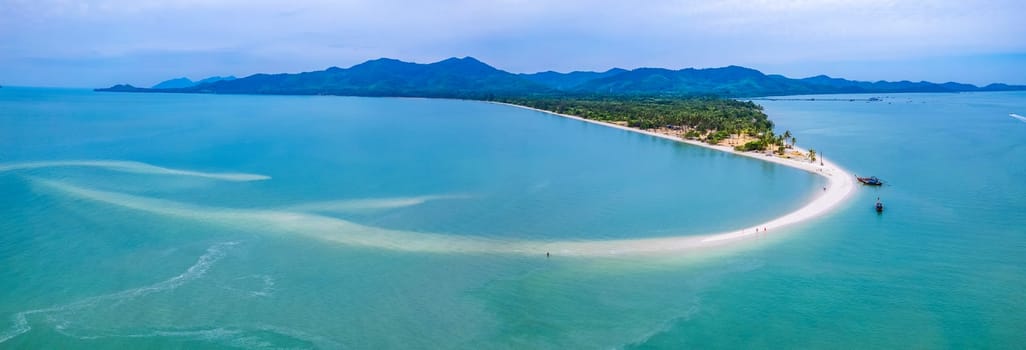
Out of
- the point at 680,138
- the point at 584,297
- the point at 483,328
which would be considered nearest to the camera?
the point at 483,328

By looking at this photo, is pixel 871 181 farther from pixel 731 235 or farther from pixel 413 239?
pixel 413 239

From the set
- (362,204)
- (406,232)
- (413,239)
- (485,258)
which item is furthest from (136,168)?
(485,258)

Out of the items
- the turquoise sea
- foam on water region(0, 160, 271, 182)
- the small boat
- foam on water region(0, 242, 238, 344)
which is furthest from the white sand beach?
foam on water region(0, 160, 271, 182)

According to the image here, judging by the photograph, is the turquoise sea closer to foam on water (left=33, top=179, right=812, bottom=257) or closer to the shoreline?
foam on water (left=33, top=179, right=812, bottom=257)

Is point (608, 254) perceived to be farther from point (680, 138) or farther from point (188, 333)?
point (680, 138)

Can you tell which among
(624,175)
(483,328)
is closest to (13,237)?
(483,328)
